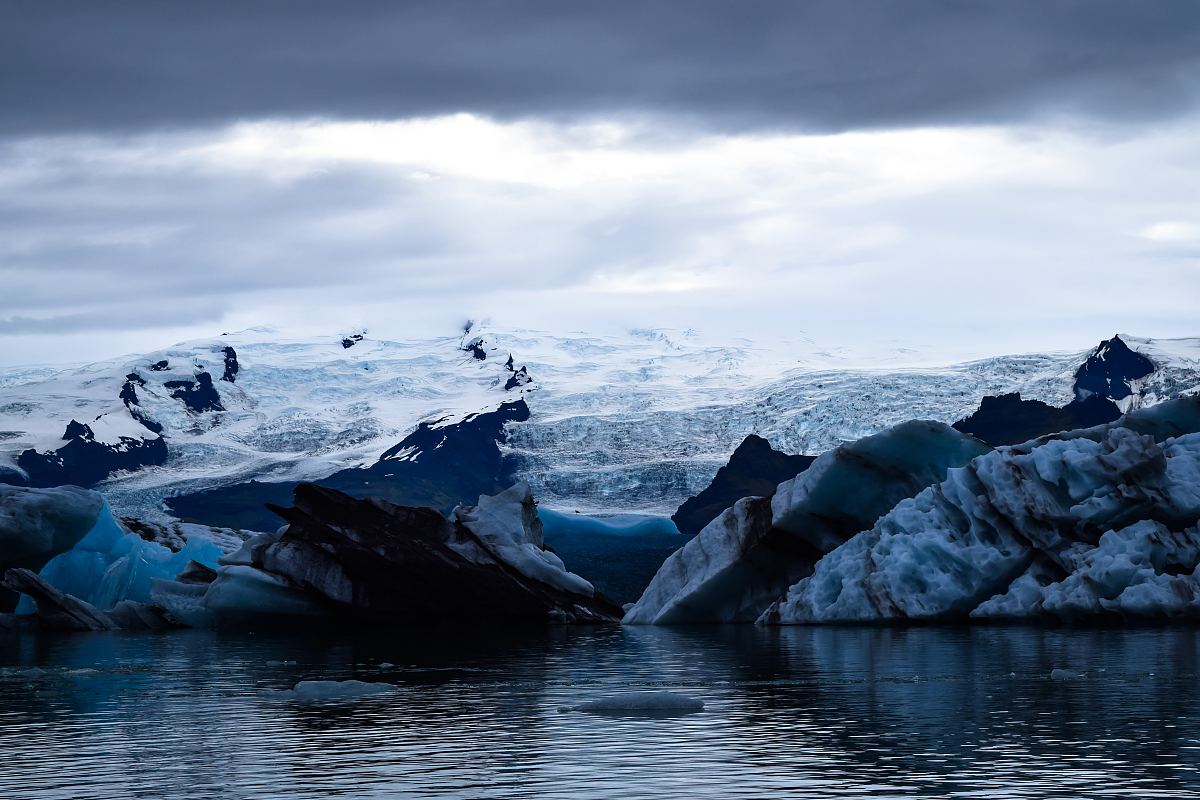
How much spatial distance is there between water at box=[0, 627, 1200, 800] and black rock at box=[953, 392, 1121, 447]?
280 feet

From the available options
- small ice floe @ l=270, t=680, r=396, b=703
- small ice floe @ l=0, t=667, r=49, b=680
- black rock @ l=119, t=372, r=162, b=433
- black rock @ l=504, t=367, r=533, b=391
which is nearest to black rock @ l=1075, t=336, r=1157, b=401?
black rock @ l=504, t=367, r=533, b=391

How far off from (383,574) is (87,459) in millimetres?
151646

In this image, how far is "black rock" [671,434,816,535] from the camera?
4370 inches

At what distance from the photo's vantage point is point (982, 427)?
111m

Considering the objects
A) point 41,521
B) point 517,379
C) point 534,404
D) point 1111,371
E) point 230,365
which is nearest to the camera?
point 41,521

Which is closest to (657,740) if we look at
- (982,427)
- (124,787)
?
(124,787)

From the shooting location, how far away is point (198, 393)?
181 m

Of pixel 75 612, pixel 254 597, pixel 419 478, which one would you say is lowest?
pixel 75 612

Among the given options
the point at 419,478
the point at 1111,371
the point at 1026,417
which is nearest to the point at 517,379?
the point at 419,478

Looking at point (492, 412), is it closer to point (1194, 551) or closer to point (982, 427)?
point (982, 427)

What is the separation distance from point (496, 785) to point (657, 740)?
257 centimetres

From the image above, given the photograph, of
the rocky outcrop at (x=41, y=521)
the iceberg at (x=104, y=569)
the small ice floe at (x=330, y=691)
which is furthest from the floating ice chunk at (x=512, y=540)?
the small ice floe at (x=330, y=691)

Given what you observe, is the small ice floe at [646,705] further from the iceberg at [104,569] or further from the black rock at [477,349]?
the black rock at [477,349]

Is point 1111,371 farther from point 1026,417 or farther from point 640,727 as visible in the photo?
point 640,727
